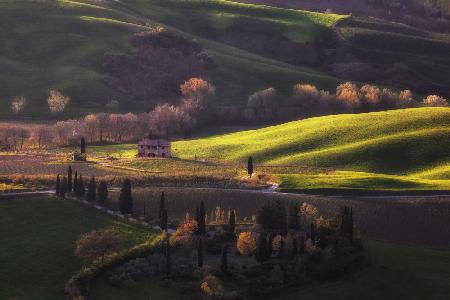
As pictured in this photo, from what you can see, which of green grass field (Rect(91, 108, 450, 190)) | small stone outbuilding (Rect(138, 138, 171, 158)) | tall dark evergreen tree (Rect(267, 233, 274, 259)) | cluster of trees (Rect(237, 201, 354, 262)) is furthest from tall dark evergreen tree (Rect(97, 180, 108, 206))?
small stone outbuilding (Rect(138, 138, 171, 158))

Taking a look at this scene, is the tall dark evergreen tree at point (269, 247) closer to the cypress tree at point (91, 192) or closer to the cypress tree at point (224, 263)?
the cypress tree at point (224, 263)

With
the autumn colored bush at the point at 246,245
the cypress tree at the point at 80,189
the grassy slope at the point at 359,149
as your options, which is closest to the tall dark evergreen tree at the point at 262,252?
the autumn colored bush at the point at 246,245

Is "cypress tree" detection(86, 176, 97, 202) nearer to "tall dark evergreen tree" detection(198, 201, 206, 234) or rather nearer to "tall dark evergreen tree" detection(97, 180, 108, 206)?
"tall dark evergreen tree" detection(97, 180, 108, 206)

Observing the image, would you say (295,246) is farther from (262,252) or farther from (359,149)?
(359,149)

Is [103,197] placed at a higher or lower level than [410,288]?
higher

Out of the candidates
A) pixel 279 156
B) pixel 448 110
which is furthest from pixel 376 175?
pixel 448 110

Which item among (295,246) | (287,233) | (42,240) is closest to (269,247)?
(295,246)

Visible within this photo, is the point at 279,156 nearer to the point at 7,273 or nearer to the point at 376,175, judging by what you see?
the point at 376,175
